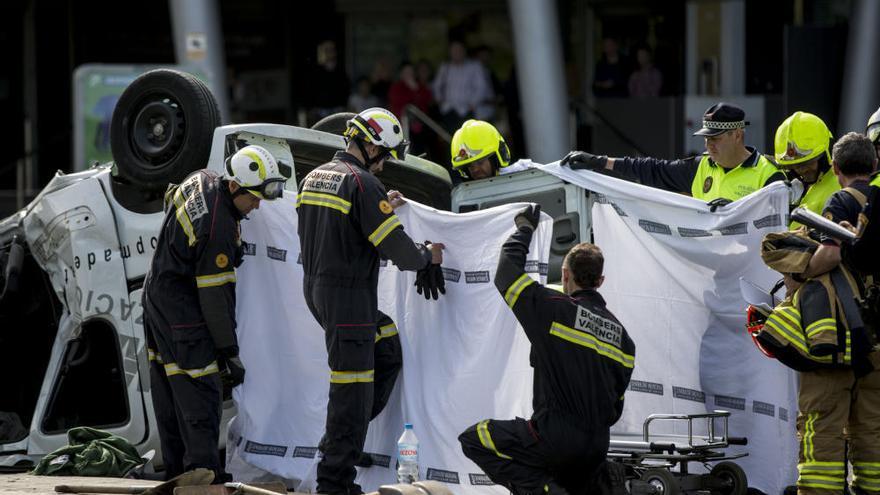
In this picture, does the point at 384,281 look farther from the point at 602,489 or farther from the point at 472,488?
the point at 602,489

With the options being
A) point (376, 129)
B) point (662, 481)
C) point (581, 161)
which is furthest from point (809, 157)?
point (376, 129)

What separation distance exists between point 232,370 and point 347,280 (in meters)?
0.90

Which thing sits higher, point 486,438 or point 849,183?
point 849,183

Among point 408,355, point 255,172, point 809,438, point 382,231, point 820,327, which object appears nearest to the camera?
point 820,327

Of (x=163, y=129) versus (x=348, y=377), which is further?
(x=163, y=129)

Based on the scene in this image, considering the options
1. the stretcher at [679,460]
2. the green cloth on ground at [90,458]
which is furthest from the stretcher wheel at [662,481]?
the green cloth on ground at [90,458]

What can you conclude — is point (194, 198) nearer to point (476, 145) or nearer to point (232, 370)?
point (232, 370)

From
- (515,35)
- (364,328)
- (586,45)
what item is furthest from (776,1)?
(364,328)

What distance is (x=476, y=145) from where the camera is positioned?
9.02 metres

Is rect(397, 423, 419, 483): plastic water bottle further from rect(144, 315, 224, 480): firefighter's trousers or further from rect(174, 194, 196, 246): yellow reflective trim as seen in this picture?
rect(174, 194, 196, 246): yellow reflective trim

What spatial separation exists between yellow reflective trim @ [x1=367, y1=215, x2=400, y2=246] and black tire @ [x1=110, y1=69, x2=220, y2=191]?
172 cm

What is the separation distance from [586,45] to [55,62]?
774cm

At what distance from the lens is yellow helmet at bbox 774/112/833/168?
777 centimetres

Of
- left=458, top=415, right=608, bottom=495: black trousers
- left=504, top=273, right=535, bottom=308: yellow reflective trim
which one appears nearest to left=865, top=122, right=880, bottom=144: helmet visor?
left=504, top=273, right=535, bottom=308: yellow reflective trim
